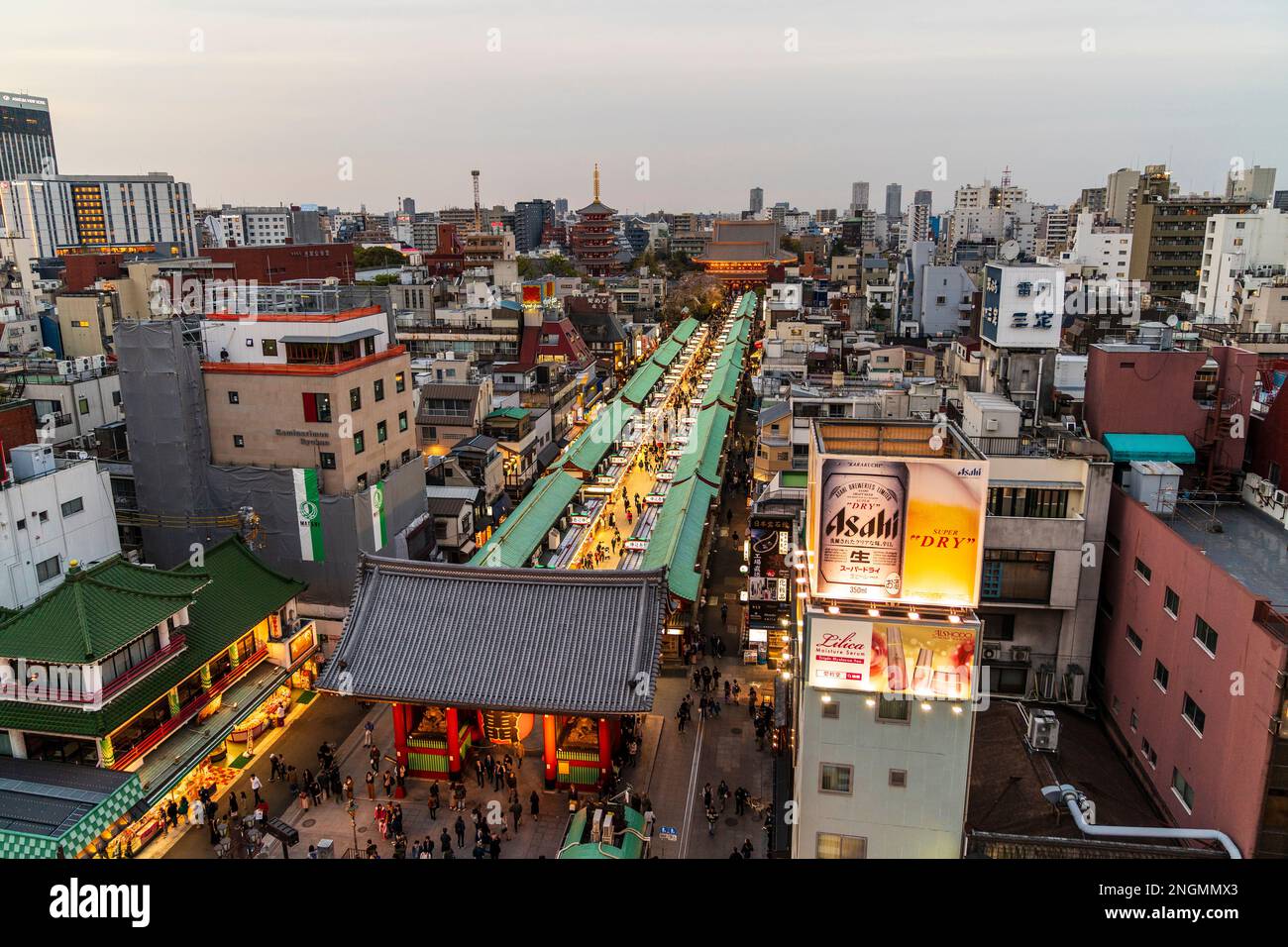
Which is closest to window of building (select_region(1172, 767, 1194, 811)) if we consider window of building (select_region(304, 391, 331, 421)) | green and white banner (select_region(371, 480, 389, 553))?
green and white banner (select_region(371, 480, 389, 553))

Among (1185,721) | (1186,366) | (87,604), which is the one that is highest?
(1186,366)

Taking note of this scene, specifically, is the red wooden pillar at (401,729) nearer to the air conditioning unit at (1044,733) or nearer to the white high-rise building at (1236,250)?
the air conditioning unit at (1044,733)

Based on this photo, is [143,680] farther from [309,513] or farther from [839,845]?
[839,845]

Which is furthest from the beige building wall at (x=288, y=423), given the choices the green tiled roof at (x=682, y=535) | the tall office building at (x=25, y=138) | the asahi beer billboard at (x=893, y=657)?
the tall office building at (x=25, y=138)

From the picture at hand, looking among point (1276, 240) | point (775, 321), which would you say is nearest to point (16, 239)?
point (775, 321)
